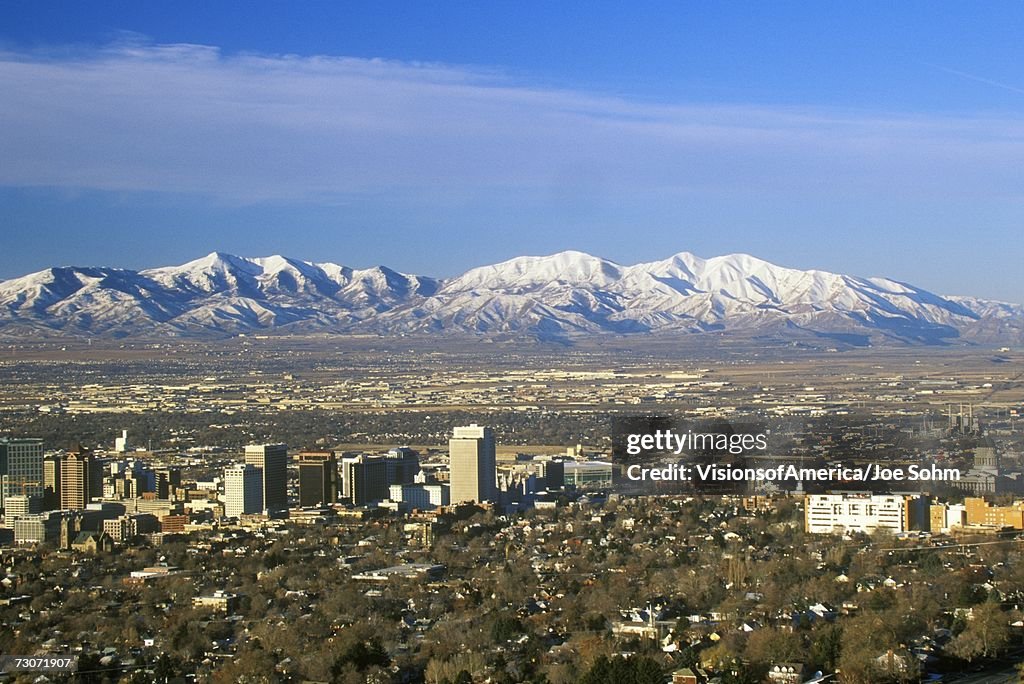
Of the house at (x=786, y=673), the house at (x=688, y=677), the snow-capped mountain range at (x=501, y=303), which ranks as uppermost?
the snow-capped mountain range at (x=501, y=303)

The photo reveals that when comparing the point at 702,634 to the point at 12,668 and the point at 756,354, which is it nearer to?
the point at 12,668

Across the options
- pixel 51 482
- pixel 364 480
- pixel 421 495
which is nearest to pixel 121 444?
pixel 51 482

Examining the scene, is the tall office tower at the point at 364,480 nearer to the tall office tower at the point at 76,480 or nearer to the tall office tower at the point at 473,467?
the tall office tower at the point at 473,467

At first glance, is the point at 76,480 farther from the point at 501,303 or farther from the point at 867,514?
the point at 501,303

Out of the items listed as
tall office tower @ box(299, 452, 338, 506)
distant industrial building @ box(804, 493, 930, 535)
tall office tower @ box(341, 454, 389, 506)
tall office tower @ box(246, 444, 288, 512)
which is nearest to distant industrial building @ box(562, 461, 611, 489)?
tall office tower @ box(341, 454, 389, 506)

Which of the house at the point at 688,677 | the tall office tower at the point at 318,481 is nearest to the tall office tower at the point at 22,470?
the tall office tower at the point at 318,481

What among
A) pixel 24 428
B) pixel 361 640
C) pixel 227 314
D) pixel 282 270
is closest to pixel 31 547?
pixel 361 640
